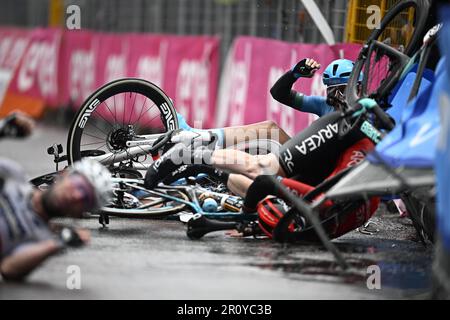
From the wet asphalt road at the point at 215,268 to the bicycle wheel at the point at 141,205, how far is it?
0.18m

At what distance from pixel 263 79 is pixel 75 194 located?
8.90m

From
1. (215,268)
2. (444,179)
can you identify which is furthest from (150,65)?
(444,179)

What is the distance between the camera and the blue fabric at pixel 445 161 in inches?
230

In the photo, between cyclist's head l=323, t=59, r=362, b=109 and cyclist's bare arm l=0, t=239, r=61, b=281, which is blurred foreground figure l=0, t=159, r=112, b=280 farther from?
cyclist's head l=323, t=59, r=362, b=109

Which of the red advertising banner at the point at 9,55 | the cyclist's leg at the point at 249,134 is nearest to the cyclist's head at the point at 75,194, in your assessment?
the cyclist's leg at the point at 249,134

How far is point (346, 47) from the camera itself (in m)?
12.4

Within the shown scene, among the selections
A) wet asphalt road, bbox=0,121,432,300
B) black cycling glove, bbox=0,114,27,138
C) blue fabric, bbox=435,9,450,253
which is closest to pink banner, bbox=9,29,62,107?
wet asphalt road, bbox=0,121,432,300

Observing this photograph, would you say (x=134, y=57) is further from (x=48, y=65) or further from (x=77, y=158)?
(x=77, y=158)

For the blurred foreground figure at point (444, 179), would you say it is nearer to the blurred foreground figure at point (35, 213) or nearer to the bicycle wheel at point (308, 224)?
the blurred foreground figure at point (35, 213)

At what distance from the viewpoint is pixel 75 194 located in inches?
260

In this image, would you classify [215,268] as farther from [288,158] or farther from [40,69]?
[40,69]

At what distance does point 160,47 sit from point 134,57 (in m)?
0.93

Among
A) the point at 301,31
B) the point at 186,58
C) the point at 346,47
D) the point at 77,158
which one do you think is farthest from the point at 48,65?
the point at 77,158

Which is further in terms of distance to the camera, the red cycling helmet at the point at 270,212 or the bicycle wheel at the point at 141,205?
the bicycle wheel at the point at 141,205
